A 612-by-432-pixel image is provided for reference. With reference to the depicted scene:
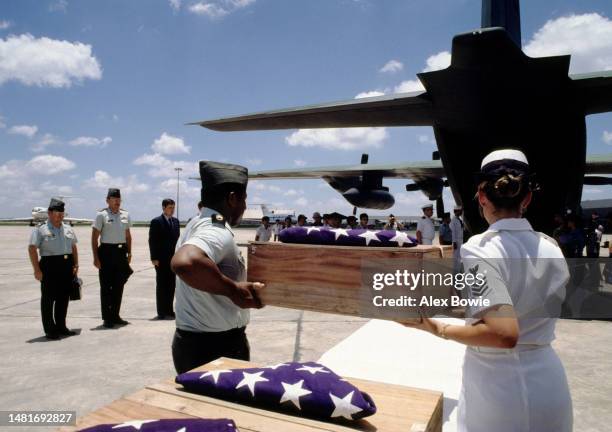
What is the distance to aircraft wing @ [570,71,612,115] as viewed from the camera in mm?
5055

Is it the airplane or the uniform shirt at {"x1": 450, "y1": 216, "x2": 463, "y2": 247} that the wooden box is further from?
the uniform shirt at {"x1": 450, "y1": 216, "x2": 463, "y2": 247}

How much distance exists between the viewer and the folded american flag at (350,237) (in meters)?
1.63

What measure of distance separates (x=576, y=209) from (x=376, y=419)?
29.5 feet

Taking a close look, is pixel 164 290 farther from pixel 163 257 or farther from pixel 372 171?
pixel 372 171

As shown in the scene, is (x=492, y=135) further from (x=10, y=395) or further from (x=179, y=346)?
(x=10, y=395)

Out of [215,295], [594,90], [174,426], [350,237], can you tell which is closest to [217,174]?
[215,295]

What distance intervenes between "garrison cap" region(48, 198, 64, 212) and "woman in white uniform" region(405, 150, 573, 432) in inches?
216

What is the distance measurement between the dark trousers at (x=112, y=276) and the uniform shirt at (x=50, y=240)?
53 centimetres

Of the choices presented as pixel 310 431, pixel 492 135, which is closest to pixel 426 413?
pixel 310 431

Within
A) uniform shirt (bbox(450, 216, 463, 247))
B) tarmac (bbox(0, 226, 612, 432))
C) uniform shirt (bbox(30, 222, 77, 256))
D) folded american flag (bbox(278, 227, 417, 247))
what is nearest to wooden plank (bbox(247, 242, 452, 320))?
folded american flag (bbox(278, 227, 417, 247))

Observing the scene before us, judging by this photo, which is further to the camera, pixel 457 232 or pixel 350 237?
pixel 457 232

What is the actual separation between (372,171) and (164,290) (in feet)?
31.2

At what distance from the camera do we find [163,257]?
6273 millimetres

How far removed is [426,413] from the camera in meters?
1.33
